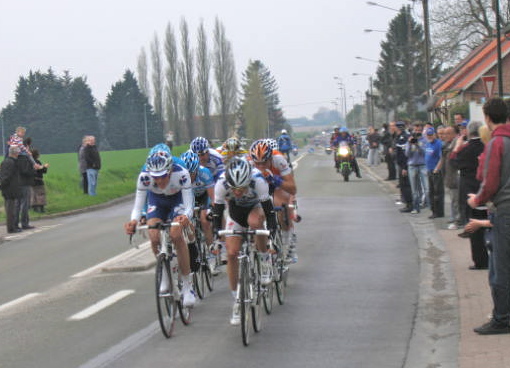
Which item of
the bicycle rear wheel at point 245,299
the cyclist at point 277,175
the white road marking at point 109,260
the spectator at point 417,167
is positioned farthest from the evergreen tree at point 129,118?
the bicycle rear wheel at point 245,299

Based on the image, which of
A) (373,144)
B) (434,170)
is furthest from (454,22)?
(434,170)

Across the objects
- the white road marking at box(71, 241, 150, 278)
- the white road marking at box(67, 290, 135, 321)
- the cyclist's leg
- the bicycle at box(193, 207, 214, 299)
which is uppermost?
the cyclist's leg

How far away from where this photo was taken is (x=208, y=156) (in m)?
11.9

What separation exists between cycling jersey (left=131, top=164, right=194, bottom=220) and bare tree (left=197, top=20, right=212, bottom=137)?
83.4 metres

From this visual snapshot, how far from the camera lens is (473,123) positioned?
1316 centimetres

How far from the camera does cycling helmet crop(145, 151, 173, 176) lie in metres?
8.62

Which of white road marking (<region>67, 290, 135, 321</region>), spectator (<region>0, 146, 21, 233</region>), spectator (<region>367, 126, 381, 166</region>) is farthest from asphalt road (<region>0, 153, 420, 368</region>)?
spectator (<region>367, 126, 381, 166</region>)

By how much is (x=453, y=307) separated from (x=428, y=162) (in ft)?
29.6

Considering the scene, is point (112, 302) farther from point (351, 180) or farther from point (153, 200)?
point (351, 180)

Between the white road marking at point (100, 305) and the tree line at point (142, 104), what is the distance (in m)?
69.6

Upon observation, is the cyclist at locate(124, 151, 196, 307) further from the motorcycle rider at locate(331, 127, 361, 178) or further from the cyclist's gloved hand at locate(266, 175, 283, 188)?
the motorcycle rider at locate(331, 127, 361, 178)

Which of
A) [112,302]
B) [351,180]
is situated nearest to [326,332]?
[112,302]

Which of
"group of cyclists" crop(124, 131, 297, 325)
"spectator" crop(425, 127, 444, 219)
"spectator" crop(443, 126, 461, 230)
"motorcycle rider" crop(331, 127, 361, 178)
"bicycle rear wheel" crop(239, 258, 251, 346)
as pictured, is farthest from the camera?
"motorcycle rider" crop(331, 127, 361, 178)

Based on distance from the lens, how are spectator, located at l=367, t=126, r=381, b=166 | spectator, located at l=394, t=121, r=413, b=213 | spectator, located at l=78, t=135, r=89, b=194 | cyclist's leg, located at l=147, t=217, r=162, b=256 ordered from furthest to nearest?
spectator, located at l=367, t=126, r=381, b=166 < spectator, located at l=78, t=135, r=89, b=194 < spectator, located at l=394, t=121, r=413, b=213 < cyclist's leg, located at l=147, t=217, r=162, b=256
